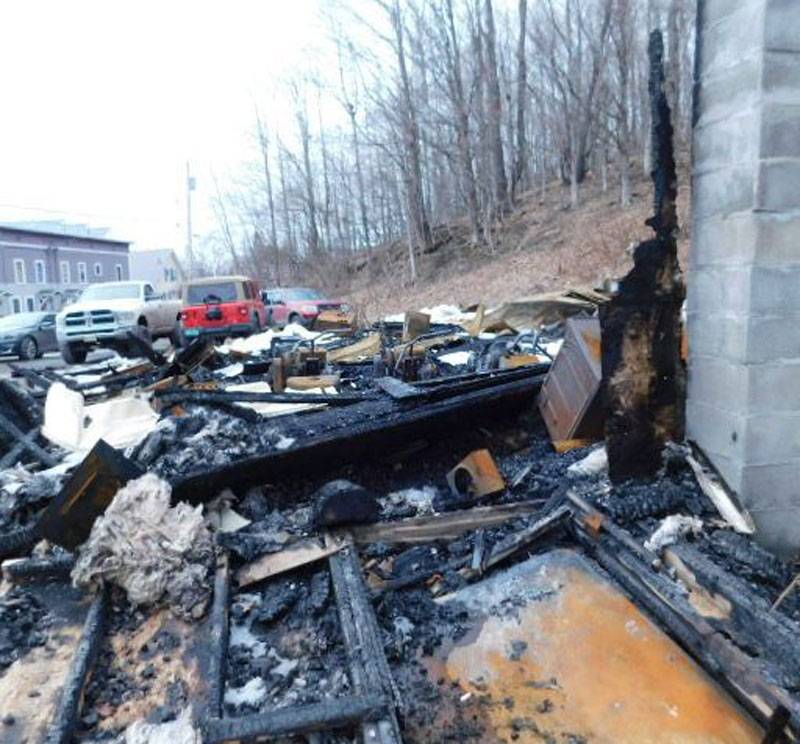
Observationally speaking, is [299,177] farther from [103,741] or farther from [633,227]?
[103,741]

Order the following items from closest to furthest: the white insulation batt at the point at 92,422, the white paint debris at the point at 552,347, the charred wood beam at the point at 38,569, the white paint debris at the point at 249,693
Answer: the white paint debris at the point at 249,693
the charred wood beam at the point at 38,569
the white insulation batt at the point at 92,422
the white paint debris at the point at 552,347

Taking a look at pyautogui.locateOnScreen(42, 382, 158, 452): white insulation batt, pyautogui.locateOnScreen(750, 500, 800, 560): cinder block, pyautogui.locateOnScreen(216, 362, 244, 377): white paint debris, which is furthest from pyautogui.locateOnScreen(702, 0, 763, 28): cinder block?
pyautogui.locateOnScreen(216, 362, 244, 377): white paint debris

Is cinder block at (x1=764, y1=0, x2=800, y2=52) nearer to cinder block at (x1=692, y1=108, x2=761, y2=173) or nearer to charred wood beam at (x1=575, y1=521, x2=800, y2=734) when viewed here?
cinder block at (x1=692, y1=108, x2=761, y2=173)

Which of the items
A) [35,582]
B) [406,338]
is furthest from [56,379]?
[35,582]

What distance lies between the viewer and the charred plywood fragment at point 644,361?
12.7 feet

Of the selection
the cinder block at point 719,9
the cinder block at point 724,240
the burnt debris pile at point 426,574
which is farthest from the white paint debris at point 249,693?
the cinder block at point 719,9

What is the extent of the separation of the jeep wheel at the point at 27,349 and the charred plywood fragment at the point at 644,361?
834 inches

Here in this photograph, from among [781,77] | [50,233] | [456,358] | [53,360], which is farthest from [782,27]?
[50,233]

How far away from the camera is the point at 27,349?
68.9 feet

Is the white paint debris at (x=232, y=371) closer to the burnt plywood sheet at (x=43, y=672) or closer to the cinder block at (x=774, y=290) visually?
the burnt plywood sheet at (x=43, y=672)

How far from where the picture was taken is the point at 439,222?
106 ft

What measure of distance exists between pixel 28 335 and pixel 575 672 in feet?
72.6

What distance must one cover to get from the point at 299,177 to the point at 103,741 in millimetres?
41953

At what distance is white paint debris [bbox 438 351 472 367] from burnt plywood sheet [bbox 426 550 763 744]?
5.06m
